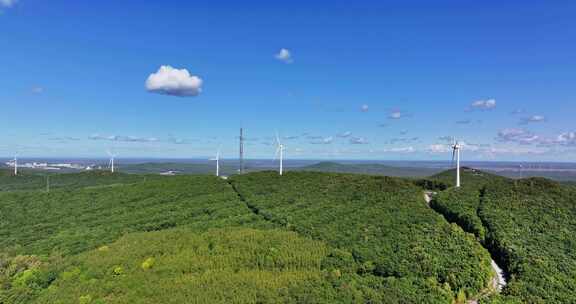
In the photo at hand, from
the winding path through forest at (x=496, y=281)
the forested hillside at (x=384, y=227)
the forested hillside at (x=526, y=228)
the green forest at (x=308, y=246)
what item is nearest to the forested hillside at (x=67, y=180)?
the green forest at (x=308, y=246)

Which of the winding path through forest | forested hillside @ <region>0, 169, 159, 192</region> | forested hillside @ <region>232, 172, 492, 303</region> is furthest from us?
forested hillside @ <region>0, 169, 159, 192</region>

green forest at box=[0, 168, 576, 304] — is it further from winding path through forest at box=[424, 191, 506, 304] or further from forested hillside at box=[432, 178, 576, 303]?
winding path through forest at box=[424, 191, 506, 304]

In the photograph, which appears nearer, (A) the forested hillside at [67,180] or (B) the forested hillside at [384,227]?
(B) the forested hillside at [384,227]

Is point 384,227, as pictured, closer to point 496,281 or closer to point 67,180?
point 496,281

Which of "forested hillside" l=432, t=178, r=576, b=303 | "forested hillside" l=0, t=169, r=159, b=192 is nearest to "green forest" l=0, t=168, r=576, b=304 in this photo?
"forested hillside" l=432, t=178, r=576, b=303

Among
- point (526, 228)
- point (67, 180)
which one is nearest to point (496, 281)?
point (526, 228)

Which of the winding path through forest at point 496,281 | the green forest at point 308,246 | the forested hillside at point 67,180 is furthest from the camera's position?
the forested hillside at point 67,180

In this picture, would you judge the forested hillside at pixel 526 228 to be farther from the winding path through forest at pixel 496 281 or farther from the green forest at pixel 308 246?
the winding path through forest at pixel 496 281

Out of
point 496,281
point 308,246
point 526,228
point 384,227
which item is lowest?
point 496,281
